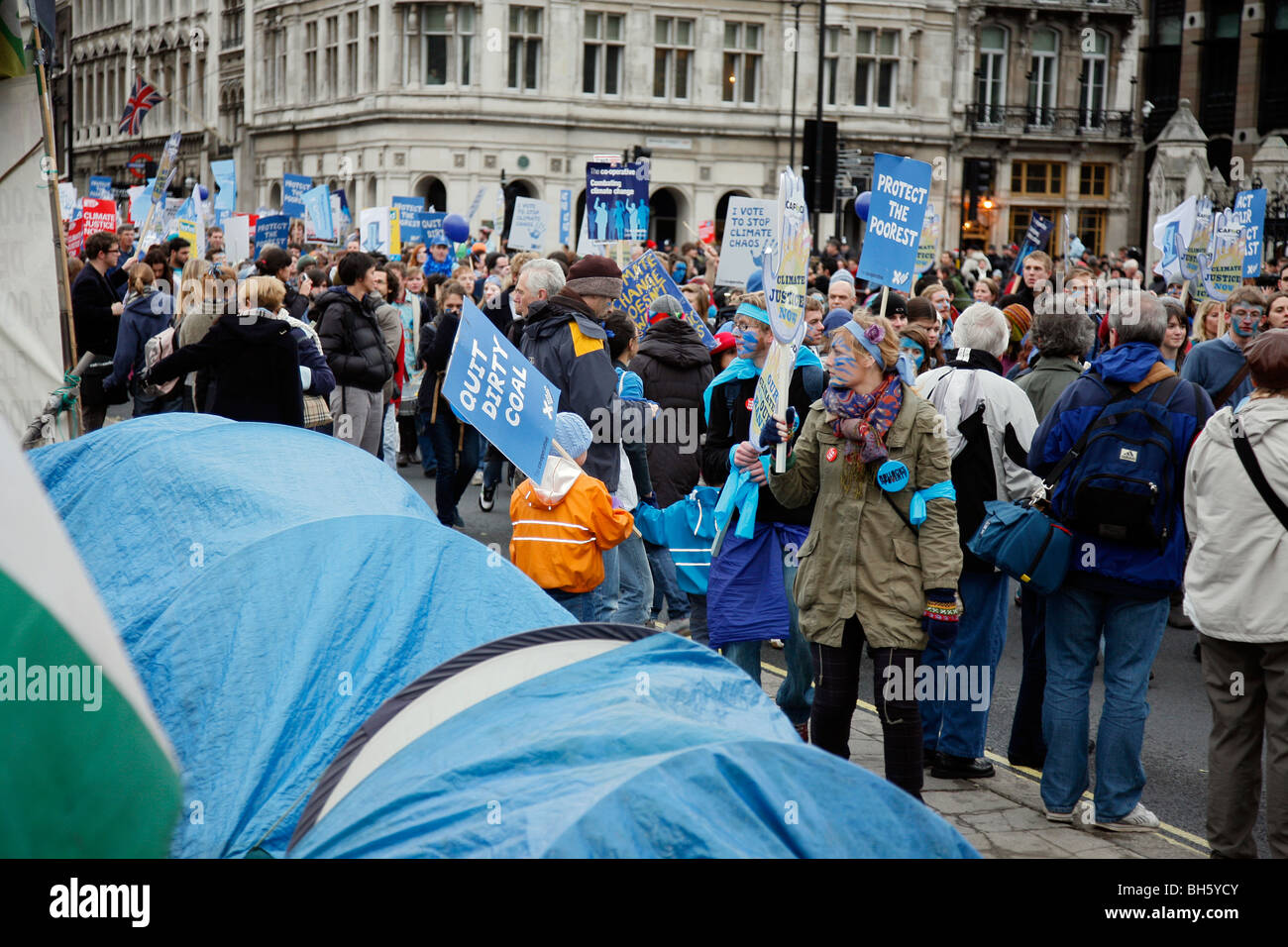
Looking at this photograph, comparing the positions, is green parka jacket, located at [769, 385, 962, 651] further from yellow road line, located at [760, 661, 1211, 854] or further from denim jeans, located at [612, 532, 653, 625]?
denim jeans, located at [612, 532, 653, 625]

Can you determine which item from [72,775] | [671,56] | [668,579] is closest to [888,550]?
[72,775]

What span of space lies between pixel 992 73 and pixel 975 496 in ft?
168

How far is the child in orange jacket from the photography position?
6469 millimetres

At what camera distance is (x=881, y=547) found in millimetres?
5211

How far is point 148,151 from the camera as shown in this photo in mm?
68000

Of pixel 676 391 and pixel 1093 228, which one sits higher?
pixel 1093 228

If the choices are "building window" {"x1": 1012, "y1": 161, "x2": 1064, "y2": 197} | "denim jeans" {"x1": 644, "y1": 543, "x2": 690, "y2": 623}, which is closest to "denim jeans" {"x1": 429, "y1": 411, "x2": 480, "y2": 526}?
"denim jeans" {"x1": 644, "y1": 543, "x2": 690, "y2": 623}

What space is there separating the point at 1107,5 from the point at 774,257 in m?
54.2

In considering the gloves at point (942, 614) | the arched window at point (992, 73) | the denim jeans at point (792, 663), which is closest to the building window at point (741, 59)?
the arched window at point (992, 73)

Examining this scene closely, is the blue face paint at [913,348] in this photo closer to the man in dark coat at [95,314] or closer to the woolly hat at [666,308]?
the woolly hat at [666,308]

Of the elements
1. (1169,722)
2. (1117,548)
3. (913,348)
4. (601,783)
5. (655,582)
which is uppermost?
(913,348)

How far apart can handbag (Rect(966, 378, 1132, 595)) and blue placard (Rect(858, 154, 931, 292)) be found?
12.9 feet

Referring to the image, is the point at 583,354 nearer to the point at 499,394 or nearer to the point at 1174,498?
the point at 499,394

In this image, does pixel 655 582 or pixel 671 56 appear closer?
pixel 655 582
